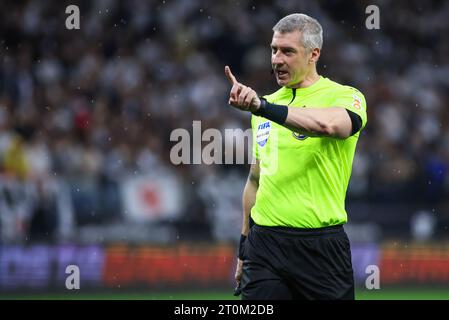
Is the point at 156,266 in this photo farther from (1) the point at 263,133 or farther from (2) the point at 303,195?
(2) the point at 303,195

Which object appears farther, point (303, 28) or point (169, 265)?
point (169, 265)

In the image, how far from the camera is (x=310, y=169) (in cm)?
579

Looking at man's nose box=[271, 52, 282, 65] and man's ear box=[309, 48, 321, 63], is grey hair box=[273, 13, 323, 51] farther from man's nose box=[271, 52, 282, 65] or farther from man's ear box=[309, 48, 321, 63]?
man's nose box=[271, 52, 282, 65]

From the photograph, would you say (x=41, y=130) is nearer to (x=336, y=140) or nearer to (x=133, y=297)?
(x=133, y=297)

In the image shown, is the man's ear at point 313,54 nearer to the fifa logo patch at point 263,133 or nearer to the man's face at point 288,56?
the man's face at point 288,56

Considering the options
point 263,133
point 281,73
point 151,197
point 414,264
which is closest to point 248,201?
point 263,133

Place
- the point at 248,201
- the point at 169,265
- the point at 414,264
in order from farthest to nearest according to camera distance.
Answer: the point at 414,264 → the point at 169,265 → the point at 248,201

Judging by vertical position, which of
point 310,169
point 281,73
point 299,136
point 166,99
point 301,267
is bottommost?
point 301,267

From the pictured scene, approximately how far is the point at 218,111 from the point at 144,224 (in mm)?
2896

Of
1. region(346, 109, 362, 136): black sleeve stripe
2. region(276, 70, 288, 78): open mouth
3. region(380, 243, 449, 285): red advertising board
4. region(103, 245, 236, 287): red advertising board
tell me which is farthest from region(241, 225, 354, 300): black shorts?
region(380, 243, 449, 285): red advertising board

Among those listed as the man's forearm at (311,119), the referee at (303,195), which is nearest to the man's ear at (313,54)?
the referee at (303,195)

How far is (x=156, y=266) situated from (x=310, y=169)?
757 cm

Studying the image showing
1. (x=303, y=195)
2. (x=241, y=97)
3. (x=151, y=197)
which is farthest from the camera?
(x=151, y=197)
